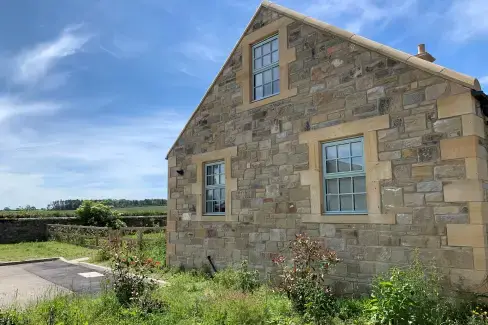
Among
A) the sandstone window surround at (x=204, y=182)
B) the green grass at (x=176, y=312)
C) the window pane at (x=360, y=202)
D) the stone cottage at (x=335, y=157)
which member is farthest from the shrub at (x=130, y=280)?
the window pane at (x=360, y=202)

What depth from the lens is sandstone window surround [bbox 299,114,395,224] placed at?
6820 mm

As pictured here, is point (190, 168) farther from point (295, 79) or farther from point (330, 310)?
point (330, 310)

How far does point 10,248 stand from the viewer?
1934cm

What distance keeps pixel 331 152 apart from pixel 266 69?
3008 millimetres

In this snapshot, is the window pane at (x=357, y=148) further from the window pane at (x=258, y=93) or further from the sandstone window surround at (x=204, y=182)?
the sandstone window surround at (x=204, y=182)

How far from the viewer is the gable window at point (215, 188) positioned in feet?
34.1

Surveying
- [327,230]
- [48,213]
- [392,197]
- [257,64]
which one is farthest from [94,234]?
[392,197]

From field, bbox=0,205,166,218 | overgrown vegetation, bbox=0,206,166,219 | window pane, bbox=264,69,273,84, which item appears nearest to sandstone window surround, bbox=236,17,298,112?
window pane, bbox=264,69,273,84

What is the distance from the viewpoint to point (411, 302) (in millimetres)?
5102

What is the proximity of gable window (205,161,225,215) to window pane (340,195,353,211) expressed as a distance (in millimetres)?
3744

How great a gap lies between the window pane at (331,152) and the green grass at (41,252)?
12.2 m

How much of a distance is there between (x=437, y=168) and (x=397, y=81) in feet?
5.65

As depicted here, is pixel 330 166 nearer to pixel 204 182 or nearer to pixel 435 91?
pixel 435 91

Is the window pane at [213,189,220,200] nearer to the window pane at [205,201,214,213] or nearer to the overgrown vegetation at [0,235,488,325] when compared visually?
the window pane at [205,201,214,213]
